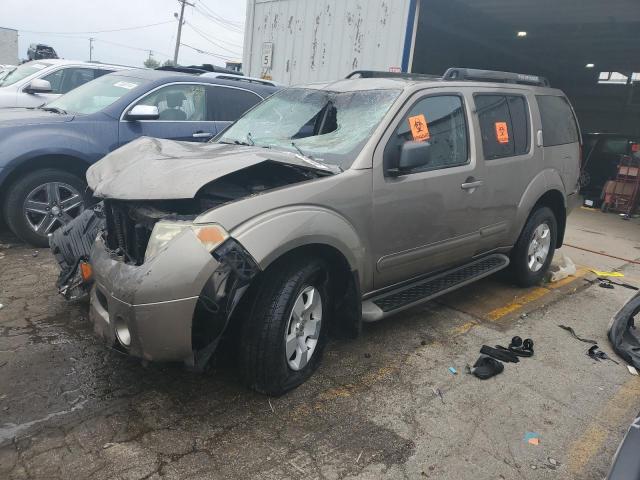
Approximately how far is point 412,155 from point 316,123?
0.89 m

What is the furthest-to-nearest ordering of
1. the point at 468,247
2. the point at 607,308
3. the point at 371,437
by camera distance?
the point at 607,308
the point at 468,247
the point at 371,437

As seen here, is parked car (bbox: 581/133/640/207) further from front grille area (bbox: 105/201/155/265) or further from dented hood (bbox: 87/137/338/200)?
front grille area (bbox: 105/201/155/265)

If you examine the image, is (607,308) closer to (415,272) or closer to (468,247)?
(468,247)

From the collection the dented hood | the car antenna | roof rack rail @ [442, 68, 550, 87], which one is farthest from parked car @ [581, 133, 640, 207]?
the dented hood

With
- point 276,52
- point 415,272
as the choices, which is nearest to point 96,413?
point 415,272

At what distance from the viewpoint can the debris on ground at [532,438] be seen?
2.81 metres

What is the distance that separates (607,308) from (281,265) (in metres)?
3.65

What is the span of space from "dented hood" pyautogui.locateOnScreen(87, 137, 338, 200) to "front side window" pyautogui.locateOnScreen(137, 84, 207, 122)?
2530mm

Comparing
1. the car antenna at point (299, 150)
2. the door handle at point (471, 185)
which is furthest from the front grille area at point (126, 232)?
the door handle at point (471, 185)

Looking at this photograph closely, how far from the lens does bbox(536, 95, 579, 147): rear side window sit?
16.5 ft

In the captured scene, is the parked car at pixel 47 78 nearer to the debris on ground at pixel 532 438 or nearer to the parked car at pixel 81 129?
the parked car at pixel 81 129

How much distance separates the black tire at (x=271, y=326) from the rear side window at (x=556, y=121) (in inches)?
127

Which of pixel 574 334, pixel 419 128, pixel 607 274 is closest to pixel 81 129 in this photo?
pixel 419 128

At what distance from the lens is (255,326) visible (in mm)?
2770
